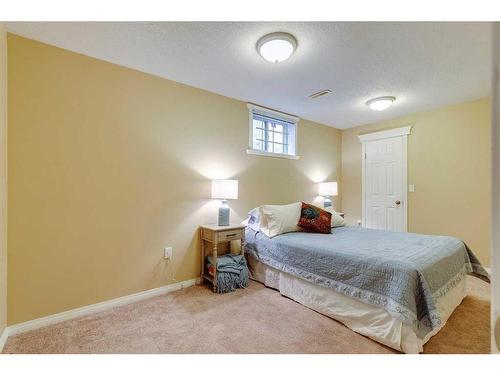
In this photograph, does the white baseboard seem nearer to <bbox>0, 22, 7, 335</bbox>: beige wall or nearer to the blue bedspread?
<bbox>0, 22, 7, 335</bbox>: beige wall

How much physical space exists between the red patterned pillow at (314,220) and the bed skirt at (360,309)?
0.65 m

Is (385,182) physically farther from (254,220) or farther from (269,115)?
(254,220)

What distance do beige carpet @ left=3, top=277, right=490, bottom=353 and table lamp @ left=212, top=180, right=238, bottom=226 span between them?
861 mm

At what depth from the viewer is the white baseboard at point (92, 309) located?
1823mm

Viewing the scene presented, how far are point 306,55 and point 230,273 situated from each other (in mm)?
2277

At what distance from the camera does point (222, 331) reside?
6.07 ft

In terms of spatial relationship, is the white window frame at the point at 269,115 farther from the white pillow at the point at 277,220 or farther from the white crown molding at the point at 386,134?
the white crown molding at the point at 386,134

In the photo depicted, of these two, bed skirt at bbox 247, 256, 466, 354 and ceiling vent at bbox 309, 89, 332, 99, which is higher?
ceiling vent at bbox 309, 89, 332, 99

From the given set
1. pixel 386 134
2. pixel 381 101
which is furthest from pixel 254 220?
pixel 386 134

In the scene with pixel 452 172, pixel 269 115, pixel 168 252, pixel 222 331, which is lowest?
pixel 222 331

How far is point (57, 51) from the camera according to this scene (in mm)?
1996

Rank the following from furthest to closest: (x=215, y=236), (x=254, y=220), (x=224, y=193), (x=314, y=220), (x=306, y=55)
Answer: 1. (x=254, y=220)
2. (x=314, y=220)
3. (x=224, y=193)
4. (x=215, y=236)
5. (x=306, y=55)

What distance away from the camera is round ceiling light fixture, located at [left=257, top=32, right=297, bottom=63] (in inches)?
72.0

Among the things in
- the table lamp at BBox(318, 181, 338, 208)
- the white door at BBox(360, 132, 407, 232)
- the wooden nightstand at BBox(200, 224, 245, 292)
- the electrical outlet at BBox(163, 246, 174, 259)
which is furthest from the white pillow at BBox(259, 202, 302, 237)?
the white door at BBox(360, 132, 407, 232)
